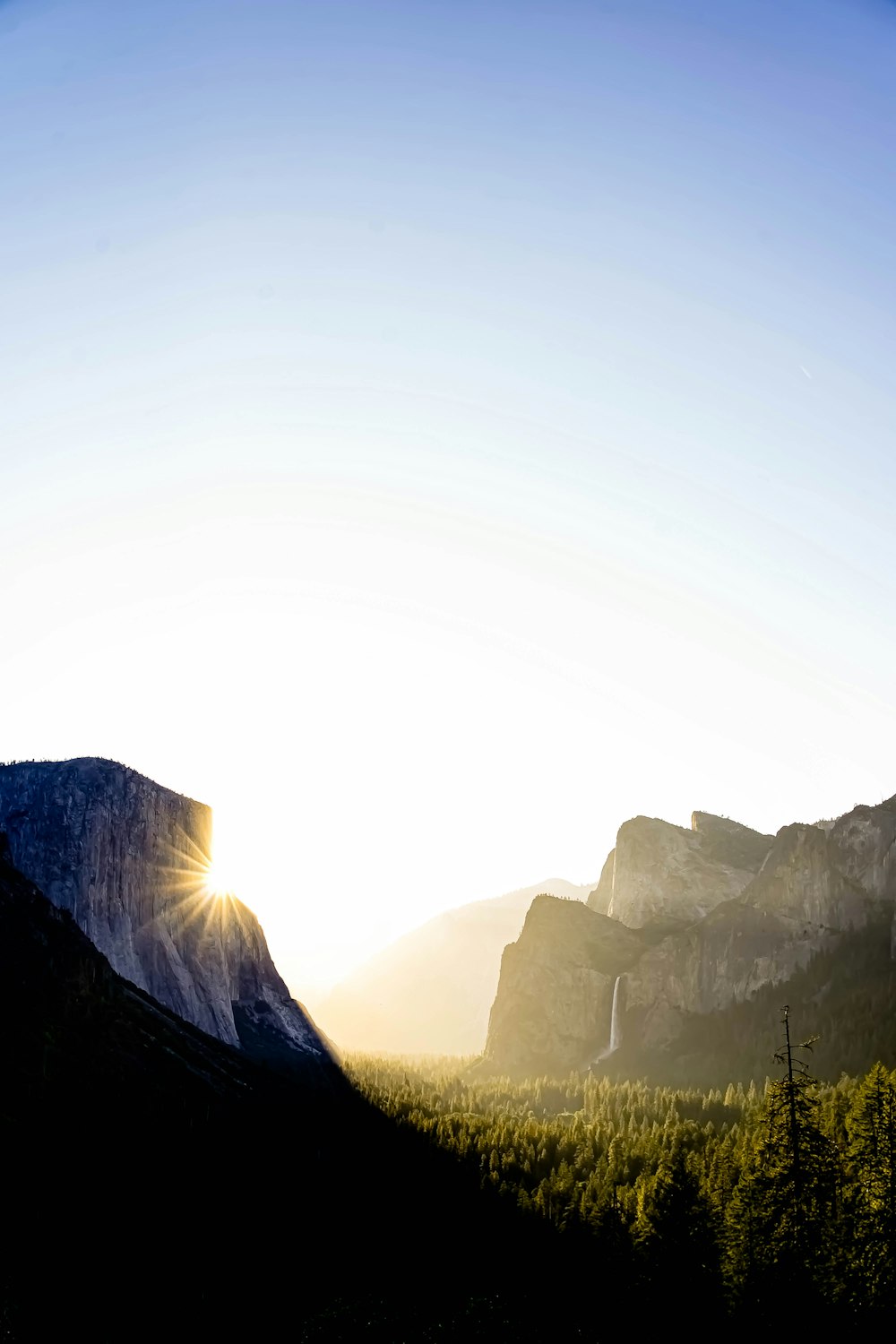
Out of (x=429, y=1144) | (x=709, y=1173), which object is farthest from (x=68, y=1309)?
(x=429, y=1144)

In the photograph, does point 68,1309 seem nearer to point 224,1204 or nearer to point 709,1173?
point 224,1204

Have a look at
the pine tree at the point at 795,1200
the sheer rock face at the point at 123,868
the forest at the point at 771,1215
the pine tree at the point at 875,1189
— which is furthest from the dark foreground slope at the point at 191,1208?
the sheer rock face at the point at 123,868

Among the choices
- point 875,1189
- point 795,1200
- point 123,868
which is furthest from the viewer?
point 123,868

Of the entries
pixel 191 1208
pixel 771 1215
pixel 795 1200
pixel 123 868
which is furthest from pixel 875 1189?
pixel 123 868

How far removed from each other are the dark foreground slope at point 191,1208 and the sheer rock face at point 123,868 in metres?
34.5

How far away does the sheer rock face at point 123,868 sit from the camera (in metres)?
158

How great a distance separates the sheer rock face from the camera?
518 ft

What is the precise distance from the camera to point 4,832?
157625 millimetres

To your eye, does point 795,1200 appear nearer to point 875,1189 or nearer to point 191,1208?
point 875,1189

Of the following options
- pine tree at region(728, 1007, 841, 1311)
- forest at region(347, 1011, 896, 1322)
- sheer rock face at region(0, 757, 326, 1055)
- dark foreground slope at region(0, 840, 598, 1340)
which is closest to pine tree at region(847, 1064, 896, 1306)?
forest at region(347, 1011, 896, 1322)

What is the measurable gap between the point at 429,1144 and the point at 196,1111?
38752 mm

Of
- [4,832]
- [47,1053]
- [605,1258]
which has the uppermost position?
[4,832]

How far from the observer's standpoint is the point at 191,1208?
86188mm

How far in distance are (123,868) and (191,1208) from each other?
93.2 meters
